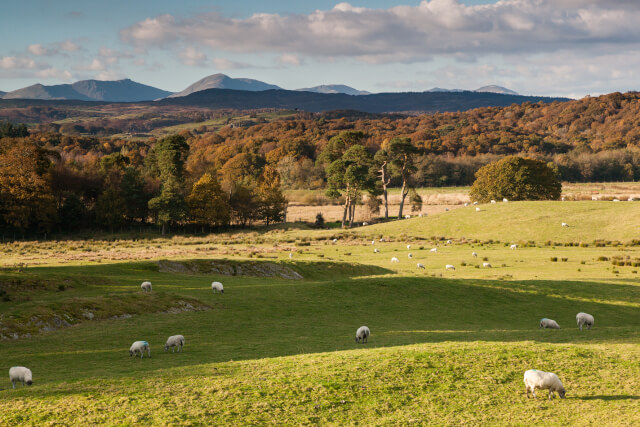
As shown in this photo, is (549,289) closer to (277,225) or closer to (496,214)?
(496,214)

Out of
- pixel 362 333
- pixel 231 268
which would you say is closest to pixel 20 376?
pixel 362 333

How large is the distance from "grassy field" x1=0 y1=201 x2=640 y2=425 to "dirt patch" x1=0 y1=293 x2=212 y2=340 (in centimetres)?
11

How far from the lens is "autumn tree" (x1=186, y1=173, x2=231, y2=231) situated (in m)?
94.4

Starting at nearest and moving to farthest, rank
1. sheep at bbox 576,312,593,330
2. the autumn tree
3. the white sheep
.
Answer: sheep at bbox 576,312,593,330
the white sheep
the autumn tree

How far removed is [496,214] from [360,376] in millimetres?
73828

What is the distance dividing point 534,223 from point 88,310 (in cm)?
6724

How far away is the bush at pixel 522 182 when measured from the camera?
334ft

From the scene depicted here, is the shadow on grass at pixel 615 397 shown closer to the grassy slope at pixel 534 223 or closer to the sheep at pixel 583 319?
the sheep at pixel 583 319

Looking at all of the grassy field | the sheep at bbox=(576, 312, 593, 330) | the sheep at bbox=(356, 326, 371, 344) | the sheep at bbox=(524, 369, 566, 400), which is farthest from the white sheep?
the sheep at bbox=(524, 369, 566, 400)

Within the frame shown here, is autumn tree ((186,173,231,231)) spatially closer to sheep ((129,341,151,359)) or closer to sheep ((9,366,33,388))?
sheep ((129,341,151,359))

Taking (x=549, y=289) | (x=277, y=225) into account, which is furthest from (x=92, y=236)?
(x=549, y=289)

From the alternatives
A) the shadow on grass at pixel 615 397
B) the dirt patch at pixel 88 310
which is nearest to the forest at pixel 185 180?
the dirt patch at pixel 88 310

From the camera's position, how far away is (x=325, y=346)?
20297 millimetres

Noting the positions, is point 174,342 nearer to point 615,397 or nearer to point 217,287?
point 217,287
